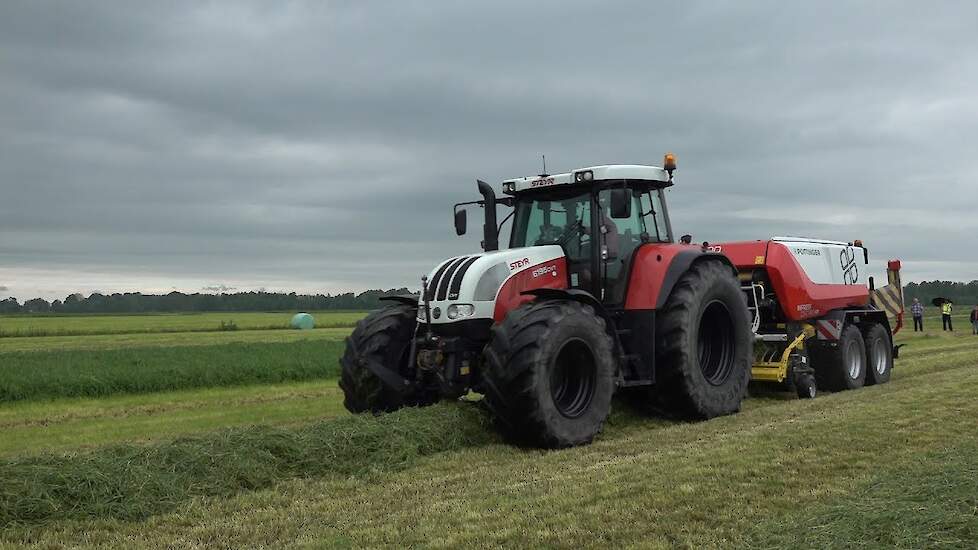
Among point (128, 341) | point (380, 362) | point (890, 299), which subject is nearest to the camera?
point (380, 362)

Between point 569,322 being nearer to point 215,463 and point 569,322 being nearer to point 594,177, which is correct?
point 594,177

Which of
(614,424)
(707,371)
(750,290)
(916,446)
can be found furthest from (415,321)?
(750,290)

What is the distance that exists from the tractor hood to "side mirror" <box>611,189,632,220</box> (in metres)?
0.90

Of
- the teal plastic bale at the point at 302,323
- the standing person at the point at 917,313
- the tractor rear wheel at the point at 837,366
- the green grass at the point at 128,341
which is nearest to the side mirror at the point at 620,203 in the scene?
the tractor rear wheel at the point at 837,366

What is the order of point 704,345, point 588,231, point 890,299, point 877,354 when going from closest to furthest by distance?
point 588,231
point 704,345
point 877,354
point 890,299

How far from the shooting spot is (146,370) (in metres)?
17.2

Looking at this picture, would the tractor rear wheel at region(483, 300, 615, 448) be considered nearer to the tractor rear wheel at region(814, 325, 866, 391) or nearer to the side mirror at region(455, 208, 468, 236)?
the side mirror at region(455, 208, 468, 236)

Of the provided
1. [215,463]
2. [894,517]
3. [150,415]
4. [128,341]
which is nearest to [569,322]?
[215,463]

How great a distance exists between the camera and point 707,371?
1009cm

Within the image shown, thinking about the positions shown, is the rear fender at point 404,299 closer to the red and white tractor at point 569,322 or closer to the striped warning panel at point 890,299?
the red and white tractor at point 569,322

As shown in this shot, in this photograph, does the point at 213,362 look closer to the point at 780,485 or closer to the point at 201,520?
the point at 201,520

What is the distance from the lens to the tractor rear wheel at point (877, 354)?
13.7m

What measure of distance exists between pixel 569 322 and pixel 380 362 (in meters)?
2.18

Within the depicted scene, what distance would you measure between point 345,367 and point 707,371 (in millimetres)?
4258
